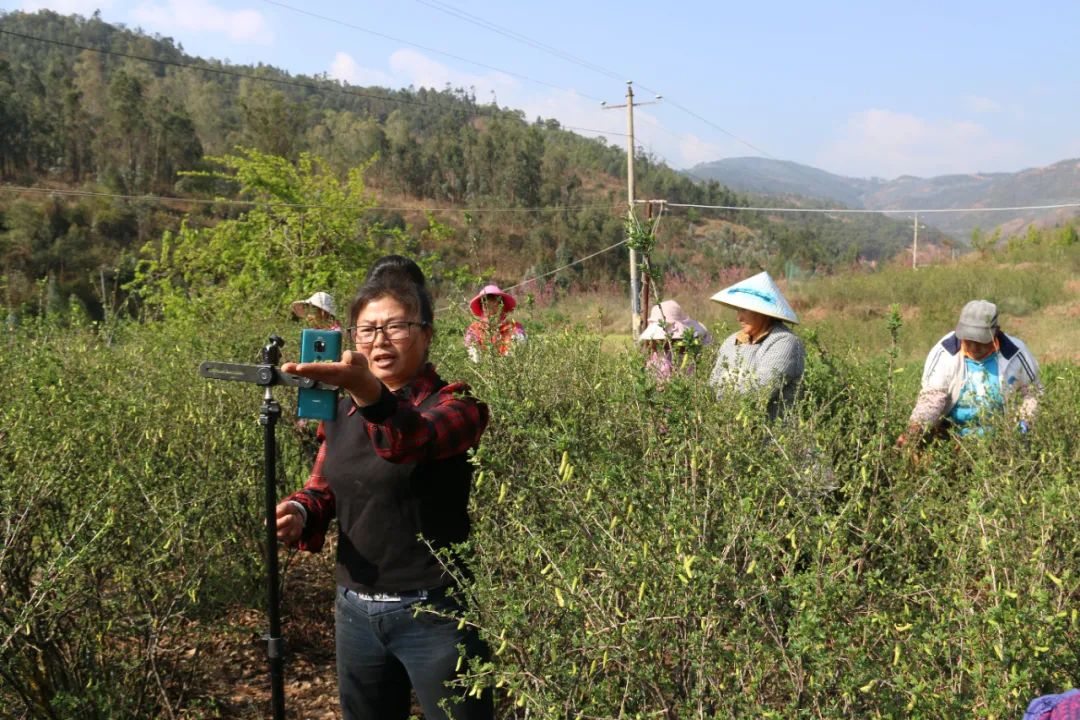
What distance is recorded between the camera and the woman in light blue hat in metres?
3.28

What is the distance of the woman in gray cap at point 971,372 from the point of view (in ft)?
12.1

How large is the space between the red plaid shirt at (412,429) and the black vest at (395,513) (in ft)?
0.17

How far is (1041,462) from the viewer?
2541 millimetres

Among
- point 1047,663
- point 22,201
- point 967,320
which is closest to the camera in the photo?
point 1047,663

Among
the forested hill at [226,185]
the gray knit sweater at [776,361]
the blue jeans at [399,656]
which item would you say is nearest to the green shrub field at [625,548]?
the blue jeans at [399,656]

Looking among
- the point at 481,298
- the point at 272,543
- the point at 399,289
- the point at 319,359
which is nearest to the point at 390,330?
the point at 399,289

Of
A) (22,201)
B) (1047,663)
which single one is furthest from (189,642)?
(22,201)

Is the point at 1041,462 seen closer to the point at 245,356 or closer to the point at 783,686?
the point at 783,686

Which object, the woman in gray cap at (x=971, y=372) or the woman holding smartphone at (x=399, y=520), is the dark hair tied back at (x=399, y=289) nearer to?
the woman holding smartphone at (x=399, y=520)

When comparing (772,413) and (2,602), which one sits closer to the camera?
(2,602)

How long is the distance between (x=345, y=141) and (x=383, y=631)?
6554 cm

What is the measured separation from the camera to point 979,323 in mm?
3787

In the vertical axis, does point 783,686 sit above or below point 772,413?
below

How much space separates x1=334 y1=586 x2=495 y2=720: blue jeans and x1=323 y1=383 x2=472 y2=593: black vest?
6 cm
